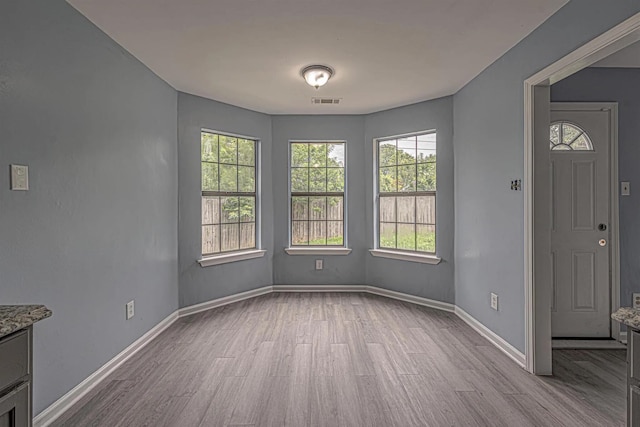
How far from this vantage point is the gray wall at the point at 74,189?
1901mm

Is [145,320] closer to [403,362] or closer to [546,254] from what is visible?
[403,362]

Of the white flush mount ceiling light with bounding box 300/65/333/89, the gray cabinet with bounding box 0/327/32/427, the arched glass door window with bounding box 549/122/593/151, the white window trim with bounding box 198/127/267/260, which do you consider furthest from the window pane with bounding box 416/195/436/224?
the gray cabinet with bounding box 0/327/32/427

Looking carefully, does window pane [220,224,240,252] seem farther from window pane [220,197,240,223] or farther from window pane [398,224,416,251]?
window pane [398,224,416,251]

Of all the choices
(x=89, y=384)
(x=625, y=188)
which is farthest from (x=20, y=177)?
(x=625, y=188)

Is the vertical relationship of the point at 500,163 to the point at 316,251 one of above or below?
above

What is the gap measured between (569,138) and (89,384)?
14.3 feet

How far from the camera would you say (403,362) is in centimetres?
285

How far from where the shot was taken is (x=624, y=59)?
3.16m

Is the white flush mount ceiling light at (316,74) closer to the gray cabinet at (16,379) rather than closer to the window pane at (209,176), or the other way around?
the window pane at (209,176)

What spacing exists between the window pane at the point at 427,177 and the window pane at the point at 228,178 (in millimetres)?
2371

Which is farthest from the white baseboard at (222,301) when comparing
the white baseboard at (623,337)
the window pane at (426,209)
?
the white baseboard at (623,337)

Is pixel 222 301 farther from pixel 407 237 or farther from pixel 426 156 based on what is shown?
pixel 426 156

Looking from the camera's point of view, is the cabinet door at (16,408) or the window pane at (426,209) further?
the window pane at (426,209)

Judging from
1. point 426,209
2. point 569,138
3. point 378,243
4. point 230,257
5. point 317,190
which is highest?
point 569,138
